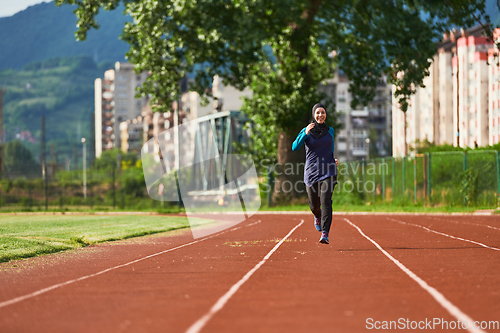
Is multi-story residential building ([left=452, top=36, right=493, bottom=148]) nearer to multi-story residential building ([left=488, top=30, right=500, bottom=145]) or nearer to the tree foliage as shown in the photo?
multi-story residential building ([left=488, top=30, right=500, bottom=145])

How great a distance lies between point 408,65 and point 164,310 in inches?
944

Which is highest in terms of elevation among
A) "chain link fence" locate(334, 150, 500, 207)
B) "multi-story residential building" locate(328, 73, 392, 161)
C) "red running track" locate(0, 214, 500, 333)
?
"multi-story residential building" locate(328, 73, 392, 161)

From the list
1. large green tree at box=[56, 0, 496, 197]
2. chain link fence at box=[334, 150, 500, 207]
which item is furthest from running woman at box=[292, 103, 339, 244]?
chain link fence at box=[334, 150, 500, 207]

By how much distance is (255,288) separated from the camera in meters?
7.61

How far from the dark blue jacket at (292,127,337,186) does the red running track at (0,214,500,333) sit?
1.32 meters

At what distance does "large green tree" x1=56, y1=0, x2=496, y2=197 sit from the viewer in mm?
27969

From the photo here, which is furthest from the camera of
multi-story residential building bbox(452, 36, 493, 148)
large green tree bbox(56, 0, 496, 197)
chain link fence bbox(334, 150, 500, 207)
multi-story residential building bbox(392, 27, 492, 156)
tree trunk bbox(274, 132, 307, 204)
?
multi-story residential building bbox(392, 27, 492, 156)

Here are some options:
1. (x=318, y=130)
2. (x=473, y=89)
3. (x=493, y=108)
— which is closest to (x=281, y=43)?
(x=318, y=130)

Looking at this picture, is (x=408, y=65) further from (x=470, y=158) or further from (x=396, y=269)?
(x=396, y=269)

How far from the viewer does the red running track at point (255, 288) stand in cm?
579

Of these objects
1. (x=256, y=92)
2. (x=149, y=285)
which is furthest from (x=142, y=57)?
(x=149, y=285)

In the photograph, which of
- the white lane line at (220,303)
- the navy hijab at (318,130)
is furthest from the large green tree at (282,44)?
the white lane line at (220,303)

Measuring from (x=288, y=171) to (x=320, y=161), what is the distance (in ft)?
79.9

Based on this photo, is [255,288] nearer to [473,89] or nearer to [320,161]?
[320,161]
